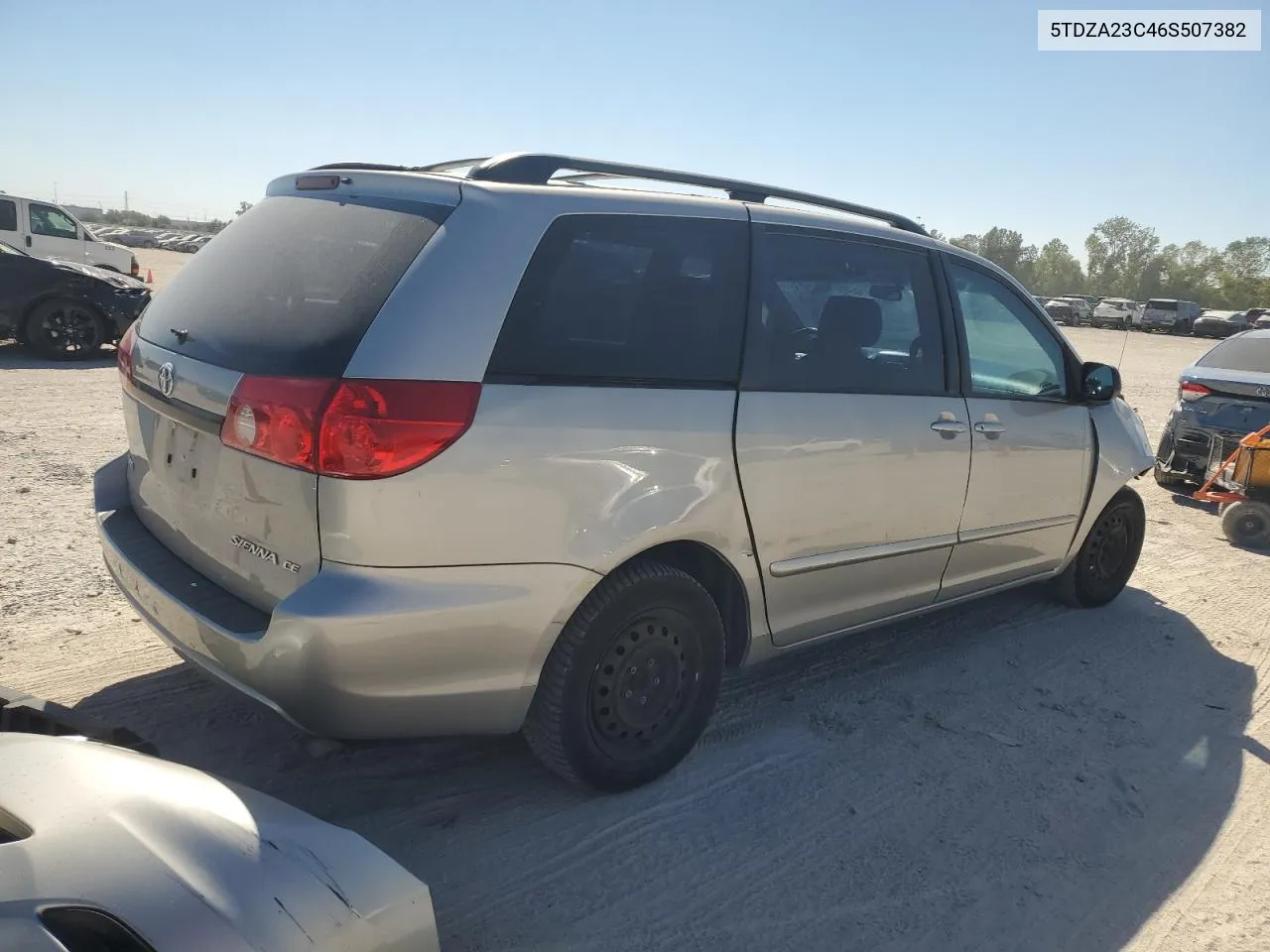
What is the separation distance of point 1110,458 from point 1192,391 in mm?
3776

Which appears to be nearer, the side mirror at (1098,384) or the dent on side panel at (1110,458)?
the side mirror at (1098,384)

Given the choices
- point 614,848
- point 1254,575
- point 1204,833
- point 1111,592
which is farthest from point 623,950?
point 1254,575

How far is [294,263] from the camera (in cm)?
269

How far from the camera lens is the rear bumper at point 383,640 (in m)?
2.33

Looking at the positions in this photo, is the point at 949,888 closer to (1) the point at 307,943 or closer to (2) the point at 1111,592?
(1) the point at 307,943

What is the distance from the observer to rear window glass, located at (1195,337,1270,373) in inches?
304

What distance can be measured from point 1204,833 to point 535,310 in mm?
2771

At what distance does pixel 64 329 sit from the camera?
1092cm

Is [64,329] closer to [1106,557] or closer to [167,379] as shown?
[167,379]

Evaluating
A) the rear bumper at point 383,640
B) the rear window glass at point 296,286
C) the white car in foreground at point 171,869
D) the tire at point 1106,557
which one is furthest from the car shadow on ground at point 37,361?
the tire at point 1106,557

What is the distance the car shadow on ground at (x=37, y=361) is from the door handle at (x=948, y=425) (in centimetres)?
999

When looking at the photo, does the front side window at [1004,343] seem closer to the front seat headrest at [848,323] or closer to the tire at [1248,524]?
the front seat headrest at [848,323]

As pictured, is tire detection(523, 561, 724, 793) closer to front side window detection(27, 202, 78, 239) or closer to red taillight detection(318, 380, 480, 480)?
red taillight detection(318, 380, 480, 480)

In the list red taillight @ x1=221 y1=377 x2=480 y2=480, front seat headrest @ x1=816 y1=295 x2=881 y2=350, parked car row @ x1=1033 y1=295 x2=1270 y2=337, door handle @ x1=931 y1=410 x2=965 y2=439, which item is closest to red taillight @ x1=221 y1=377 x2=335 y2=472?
red taillight @ x1=221 y1=377 x2=480 y2=480
